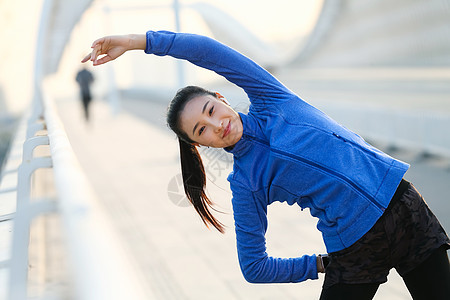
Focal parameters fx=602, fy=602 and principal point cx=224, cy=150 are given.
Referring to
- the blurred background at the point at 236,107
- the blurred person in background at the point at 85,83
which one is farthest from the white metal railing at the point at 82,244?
the blurred person in background at the point at 85,83

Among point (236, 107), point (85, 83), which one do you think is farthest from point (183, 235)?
point (85, 83)

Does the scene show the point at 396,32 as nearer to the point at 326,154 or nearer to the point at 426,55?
the point at 426,55

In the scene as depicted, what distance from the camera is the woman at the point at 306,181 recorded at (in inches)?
73.0

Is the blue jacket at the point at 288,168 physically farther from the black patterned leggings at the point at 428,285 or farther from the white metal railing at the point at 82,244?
the white metal railing at the point at 82,244

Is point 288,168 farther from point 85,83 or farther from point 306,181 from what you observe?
point 85,83

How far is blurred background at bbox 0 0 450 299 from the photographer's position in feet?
13.7

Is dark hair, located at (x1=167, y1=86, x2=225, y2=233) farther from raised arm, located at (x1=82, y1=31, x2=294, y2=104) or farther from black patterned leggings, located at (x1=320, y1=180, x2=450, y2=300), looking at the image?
black patterned leggings, located at (x1=320, y1=180, x2=450, y2=300)

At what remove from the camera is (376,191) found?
1.85 m

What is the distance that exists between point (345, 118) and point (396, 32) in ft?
45.7

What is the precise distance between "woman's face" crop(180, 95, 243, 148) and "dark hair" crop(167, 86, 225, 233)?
0.10ft

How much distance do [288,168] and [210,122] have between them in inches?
11.1

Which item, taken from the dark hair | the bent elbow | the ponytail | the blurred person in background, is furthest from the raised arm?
the blurred person in background

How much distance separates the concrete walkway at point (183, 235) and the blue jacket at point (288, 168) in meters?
0.29

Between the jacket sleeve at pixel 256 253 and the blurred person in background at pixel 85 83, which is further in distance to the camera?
the blurred person in background at pixel 85 83
